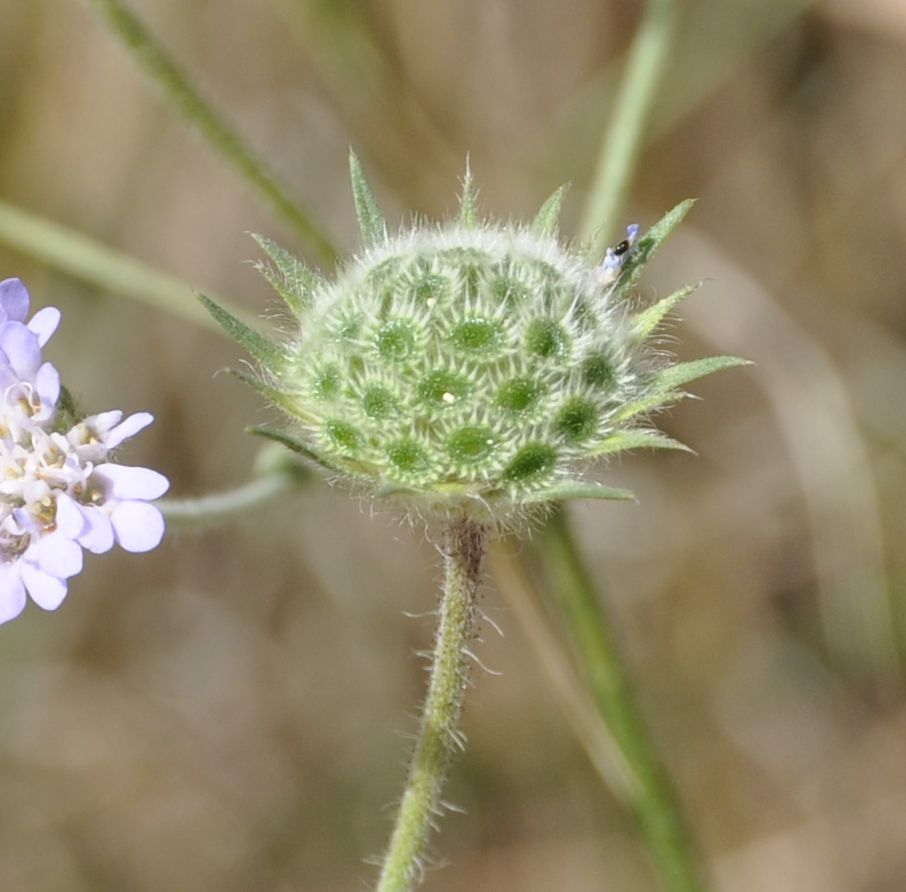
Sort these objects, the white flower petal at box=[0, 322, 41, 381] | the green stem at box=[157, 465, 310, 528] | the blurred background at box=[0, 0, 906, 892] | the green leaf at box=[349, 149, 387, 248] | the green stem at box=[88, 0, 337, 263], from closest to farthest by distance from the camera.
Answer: the white flower petal at box=[0, 322, 41, 381], the green leaf at box=[349, 149, 387, 248], the green stem at box=[157, 465, 310, 528], the green stem at box=[88, 0, 337, 263], the blurred background at box=[0, 0, 906, 892]

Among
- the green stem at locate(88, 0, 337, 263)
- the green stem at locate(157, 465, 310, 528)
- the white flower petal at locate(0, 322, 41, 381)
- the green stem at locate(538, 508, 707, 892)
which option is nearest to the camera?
the white flower petal at locate(0, 322, 41, 381)

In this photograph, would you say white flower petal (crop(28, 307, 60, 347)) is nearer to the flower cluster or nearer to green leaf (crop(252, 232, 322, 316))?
the flower cluster

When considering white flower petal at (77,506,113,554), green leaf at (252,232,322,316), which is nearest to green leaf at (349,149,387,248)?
green leaf at (252,232,322,316)

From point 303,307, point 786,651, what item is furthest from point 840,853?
point 303,307

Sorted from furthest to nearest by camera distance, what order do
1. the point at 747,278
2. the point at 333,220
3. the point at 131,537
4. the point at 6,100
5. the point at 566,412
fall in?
1. the point at 333,220
2. the point at 6,100
3. the point at 747,278
4. the point at 566,412
5. the point at 131,537

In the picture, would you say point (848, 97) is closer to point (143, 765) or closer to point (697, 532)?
point (697, 532)

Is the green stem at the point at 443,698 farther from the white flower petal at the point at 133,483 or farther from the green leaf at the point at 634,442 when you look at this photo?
the white flower petal at the point at 133,483
